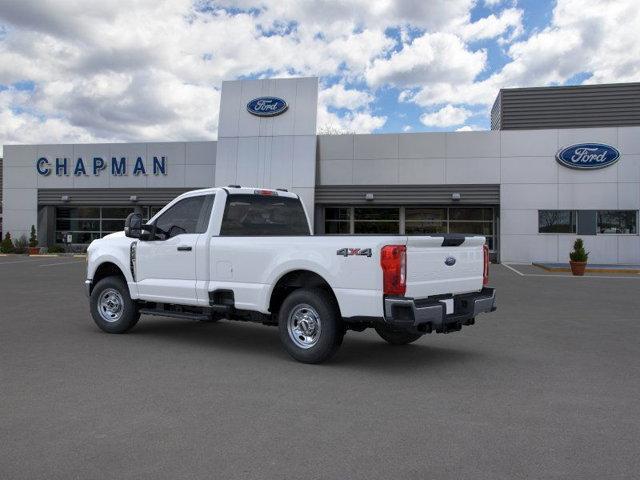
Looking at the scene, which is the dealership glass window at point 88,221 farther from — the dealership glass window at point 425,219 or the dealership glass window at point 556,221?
the dealership glass window at point 556,221

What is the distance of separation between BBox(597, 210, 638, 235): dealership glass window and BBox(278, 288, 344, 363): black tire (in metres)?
23.6

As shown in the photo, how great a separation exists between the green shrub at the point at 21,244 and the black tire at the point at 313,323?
30.3 meters

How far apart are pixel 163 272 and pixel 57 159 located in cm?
2837

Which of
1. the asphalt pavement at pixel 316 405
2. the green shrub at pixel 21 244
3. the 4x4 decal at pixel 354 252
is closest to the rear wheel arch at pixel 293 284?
the 4x4 decal at pixel 354 252

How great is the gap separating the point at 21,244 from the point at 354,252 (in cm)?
3177

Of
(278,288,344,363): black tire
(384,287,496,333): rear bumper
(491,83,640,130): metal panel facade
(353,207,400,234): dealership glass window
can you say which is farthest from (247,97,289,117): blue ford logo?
(384,287,496,333): rear bumper

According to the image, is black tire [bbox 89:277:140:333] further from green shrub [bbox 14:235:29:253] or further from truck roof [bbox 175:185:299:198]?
green shrub [bbox 14:235:29:253]

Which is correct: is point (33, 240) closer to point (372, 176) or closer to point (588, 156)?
point (372, 176)

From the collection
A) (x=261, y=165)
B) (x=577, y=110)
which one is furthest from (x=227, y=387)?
(x=577, y=110)

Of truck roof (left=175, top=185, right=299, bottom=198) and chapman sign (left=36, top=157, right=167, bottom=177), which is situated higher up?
chapman sign (left=36, top=157, right=167, bottom=177)

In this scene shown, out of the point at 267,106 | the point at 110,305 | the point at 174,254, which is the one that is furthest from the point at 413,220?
the point at 174,254

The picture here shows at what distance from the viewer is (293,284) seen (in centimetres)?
718

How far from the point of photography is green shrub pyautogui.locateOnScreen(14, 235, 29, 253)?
32969 millimetres

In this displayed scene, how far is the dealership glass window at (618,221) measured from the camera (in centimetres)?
2677
